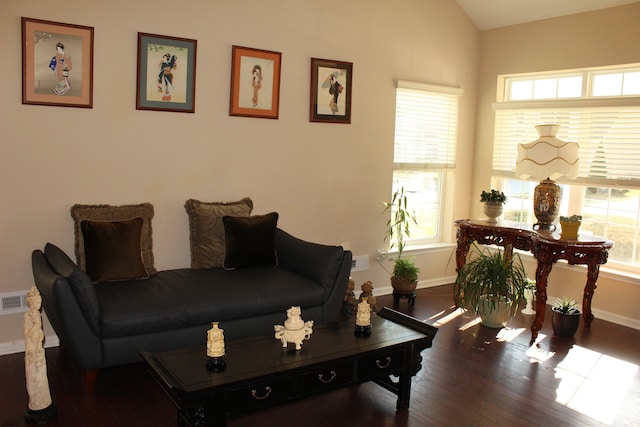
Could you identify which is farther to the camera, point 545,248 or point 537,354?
point 545,248

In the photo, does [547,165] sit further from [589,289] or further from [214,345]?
[214,345]

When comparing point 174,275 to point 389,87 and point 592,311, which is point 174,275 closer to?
point 389,87

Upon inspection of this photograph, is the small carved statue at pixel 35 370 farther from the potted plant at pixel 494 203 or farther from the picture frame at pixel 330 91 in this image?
the potted plant at pixel 494 203

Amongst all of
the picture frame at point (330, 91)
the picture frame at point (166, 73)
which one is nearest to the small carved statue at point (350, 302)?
the picture frame at point (330, 91)

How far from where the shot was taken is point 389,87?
17.7 feet

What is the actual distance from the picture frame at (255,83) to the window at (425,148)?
1353mm

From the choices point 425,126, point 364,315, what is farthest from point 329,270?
point 425,126

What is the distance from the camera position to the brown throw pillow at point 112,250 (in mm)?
3641

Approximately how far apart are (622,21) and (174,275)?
4246 millimetres

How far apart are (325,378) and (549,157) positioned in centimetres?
287

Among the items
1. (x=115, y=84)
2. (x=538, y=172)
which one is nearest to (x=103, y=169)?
(x=115, y=84)

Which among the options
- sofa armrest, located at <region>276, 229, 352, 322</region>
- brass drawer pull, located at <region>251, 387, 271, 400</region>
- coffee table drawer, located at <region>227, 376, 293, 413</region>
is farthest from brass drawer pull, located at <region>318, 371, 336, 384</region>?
sofa armrest, located at <region>276, 229, 352, 322</region>

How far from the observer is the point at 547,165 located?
4.65 meters

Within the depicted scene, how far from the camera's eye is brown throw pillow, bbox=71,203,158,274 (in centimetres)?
378
